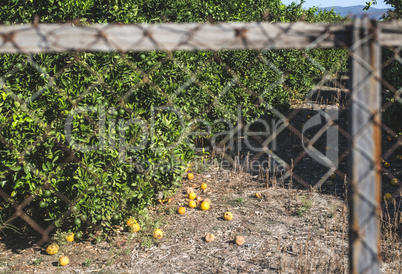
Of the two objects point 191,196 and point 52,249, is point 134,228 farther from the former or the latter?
point 191,196

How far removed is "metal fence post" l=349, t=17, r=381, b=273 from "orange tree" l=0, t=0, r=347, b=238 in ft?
6.17

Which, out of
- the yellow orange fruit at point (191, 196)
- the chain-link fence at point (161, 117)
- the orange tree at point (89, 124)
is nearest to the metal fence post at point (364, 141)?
the chain-link fence at point (161, 117)

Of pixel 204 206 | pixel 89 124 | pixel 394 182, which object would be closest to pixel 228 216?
pixel 204 206

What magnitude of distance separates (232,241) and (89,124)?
2020 mm

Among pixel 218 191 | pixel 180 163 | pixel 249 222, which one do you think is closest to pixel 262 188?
pixel 218 191

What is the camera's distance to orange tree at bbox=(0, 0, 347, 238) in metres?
3.35

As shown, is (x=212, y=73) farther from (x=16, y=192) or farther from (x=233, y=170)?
(x=16, y=192)

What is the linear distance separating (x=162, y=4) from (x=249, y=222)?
9.47ft

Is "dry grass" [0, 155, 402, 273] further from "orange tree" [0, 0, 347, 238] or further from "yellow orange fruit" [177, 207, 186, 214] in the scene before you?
"orange tree" [0, 0, 347, 238]

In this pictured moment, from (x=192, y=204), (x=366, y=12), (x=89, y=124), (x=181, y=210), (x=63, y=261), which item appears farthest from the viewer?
(x=192, y=204)

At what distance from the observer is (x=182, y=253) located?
3.91 meters

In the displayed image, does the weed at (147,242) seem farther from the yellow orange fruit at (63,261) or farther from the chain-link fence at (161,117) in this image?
the yellow orange fruit at (63,261)

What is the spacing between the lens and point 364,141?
1378 mm

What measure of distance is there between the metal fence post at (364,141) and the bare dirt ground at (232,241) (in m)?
1.51
